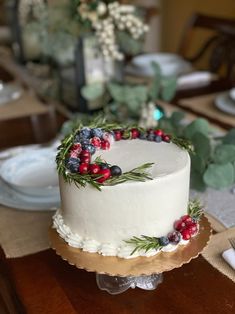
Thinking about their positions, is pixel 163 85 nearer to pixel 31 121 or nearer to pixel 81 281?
pixel 31 121

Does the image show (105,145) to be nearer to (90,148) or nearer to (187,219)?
(90,148)

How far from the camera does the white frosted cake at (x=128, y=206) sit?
61 centimetres

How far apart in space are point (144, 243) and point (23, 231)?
0.27 meters

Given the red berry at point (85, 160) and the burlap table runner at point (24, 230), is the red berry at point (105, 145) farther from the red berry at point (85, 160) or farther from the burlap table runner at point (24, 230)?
the burlap table runner at point (24, 230)

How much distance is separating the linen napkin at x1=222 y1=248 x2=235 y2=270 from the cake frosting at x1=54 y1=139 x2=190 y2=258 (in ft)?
0.35

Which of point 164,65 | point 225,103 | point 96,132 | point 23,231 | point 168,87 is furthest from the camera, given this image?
point 164,65

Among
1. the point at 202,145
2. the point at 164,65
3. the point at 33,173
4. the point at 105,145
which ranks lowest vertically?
the point at 164,65

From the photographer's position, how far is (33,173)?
3.31 feet

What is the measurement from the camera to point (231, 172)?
846 mm

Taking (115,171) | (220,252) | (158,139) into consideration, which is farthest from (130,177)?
(220,252)

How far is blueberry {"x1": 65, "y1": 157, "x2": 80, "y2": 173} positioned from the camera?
632 mm

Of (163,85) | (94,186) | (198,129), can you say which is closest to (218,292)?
(94,186)

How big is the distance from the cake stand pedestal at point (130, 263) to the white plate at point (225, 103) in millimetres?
707

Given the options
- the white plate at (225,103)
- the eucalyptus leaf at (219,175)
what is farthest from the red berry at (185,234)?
the white plate at (225,103)
